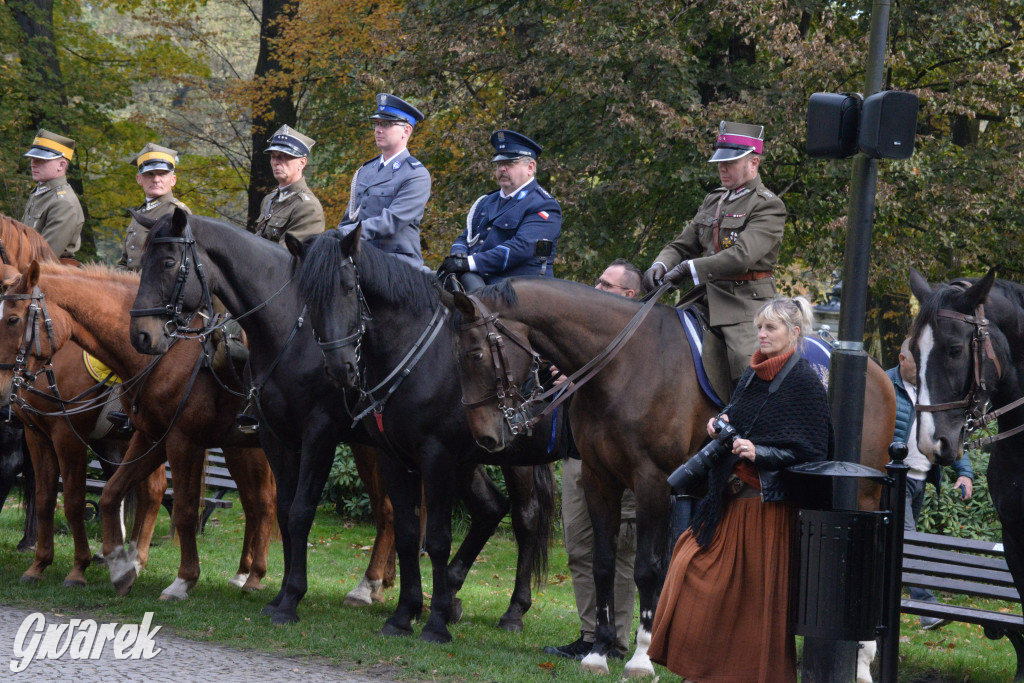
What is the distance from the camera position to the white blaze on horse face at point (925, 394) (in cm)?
649

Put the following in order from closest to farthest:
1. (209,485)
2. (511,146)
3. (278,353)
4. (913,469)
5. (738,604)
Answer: (738,604) < (278,353) < (511,146) < (913,469) < (209,485)

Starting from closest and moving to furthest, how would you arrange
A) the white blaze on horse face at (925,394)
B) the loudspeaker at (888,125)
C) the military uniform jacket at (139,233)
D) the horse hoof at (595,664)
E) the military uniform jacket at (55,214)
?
the loudspeaker at (888,125), the white blaze on horse face at (925,394), the horse hoof at (595,664), the military uniform jacket at (139,233), the military uniform jacket at (55,214)

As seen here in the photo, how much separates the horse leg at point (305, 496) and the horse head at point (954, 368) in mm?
3944

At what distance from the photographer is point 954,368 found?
654 centimetres

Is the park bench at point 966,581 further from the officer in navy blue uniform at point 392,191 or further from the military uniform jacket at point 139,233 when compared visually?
the military uniform jacket at point 139,233

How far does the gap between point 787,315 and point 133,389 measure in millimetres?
5301

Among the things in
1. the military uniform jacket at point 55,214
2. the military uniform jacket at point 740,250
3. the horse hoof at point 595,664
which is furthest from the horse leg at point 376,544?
the military uniform jacket at point 55,214

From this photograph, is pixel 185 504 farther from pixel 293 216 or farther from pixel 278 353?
pixel 293 216

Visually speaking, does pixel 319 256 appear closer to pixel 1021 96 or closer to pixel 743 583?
pixel 743 583

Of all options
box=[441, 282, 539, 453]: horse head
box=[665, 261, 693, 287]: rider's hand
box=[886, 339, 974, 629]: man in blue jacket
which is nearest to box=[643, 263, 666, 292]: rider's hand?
box=[665, 261, 693, 287]: rider's hand

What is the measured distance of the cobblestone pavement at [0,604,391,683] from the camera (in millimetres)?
6266

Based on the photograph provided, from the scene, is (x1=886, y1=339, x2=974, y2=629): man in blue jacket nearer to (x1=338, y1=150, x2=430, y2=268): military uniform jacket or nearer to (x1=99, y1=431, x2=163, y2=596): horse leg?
(x1=338, y1=150, x2=430, y2=268): military uniform jacket

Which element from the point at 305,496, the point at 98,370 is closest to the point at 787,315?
the point at 305,496

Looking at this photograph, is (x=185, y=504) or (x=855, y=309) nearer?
(x=855, y=309)
